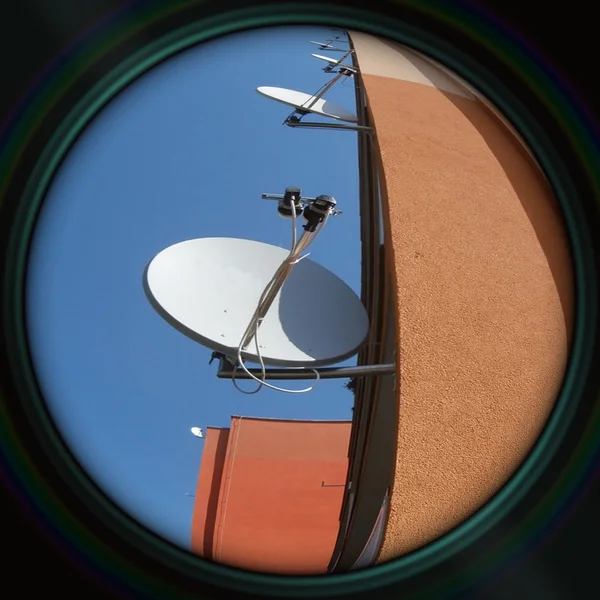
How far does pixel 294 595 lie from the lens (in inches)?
41.7

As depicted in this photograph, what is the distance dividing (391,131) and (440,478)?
1712mm

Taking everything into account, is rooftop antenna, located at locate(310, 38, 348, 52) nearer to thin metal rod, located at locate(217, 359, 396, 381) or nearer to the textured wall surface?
the textured wall surface

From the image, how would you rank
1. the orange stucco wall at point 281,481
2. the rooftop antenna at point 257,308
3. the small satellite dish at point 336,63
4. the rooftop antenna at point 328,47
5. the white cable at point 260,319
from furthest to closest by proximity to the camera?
the orange stucco wall at point 281,481 < the small satellite dish at point 336,63 < the rooftop antenna at point 328,47 < the rooftop antenna at point 257,308 < the white cable at point 260,319

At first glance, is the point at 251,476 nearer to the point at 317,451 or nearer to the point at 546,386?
the point at 317,451

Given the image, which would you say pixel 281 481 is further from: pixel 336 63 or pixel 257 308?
pixel 336 63

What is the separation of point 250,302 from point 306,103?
1107mm

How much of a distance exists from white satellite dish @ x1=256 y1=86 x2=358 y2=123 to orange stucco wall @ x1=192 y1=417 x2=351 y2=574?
1673 mm

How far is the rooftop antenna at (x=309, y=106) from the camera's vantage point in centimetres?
191

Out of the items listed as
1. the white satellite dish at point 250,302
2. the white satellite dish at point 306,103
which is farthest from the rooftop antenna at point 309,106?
the white satellite dish at point 250,302

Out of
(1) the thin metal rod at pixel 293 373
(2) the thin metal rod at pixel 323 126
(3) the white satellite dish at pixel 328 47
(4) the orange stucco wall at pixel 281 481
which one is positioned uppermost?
(3) the white satellite dish at pixel 328 47

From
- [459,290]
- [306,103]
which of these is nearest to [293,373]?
[459,290]

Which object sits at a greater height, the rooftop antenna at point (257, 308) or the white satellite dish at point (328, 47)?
the white satellite dish at point (328, 47)

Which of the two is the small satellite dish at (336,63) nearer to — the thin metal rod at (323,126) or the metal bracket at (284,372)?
the thin metal rod at (323,126)

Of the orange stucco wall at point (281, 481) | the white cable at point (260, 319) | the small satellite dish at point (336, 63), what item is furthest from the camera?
the orange stucco wall at point (281, 481)
